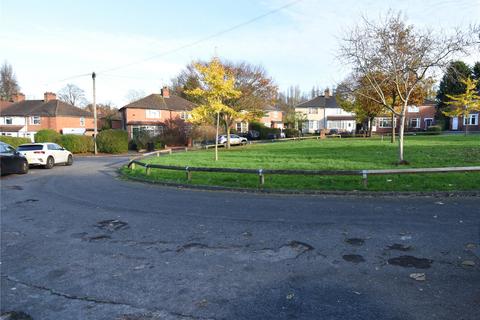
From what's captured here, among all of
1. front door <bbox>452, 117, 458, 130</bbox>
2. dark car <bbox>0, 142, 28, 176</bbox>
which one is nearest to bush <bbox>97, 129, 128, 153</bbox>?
dark car <bbox>0, 142, 28, 176</bbox>

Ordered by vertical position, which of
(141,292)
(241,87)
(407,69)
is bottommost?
(141,292)

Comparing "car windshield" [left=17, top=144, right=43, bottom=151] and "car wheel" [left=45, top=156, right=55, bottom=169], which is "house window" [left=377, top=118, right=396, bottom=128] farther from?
"car windshield" [left=17, top=144, right=43, bottom=151]

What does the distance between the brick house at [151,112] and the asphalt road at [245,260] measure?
3805 cm

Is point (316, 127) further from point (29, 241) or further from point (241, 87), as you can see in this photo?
point (29, 241)

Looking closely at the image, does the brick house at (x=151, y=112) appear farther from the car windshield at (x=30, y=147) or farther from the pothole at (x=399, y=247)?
the pothole at (x=399, y=247)

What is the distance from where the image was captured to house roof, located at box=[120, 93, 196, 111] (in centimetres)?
5069

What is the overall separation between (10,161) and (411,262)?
17400mm

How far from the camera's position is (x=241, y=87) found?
38.4 m

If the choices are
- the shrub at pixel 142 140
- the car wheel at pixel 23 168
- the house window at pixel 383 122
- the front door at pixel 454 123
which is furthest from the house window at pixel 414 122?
the car wheel at pixel 23 168

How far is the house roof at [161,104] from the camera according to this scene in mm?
50688

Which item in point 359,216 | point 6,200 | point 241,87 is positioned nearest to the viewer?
point 359,216

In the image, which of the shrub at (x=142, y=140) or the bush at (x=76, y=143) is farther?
the shrub at (x=142, y=140)

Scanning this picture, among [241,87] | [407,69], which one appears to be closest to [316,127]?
[241,87]

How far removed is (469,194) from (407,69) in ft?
24.8
